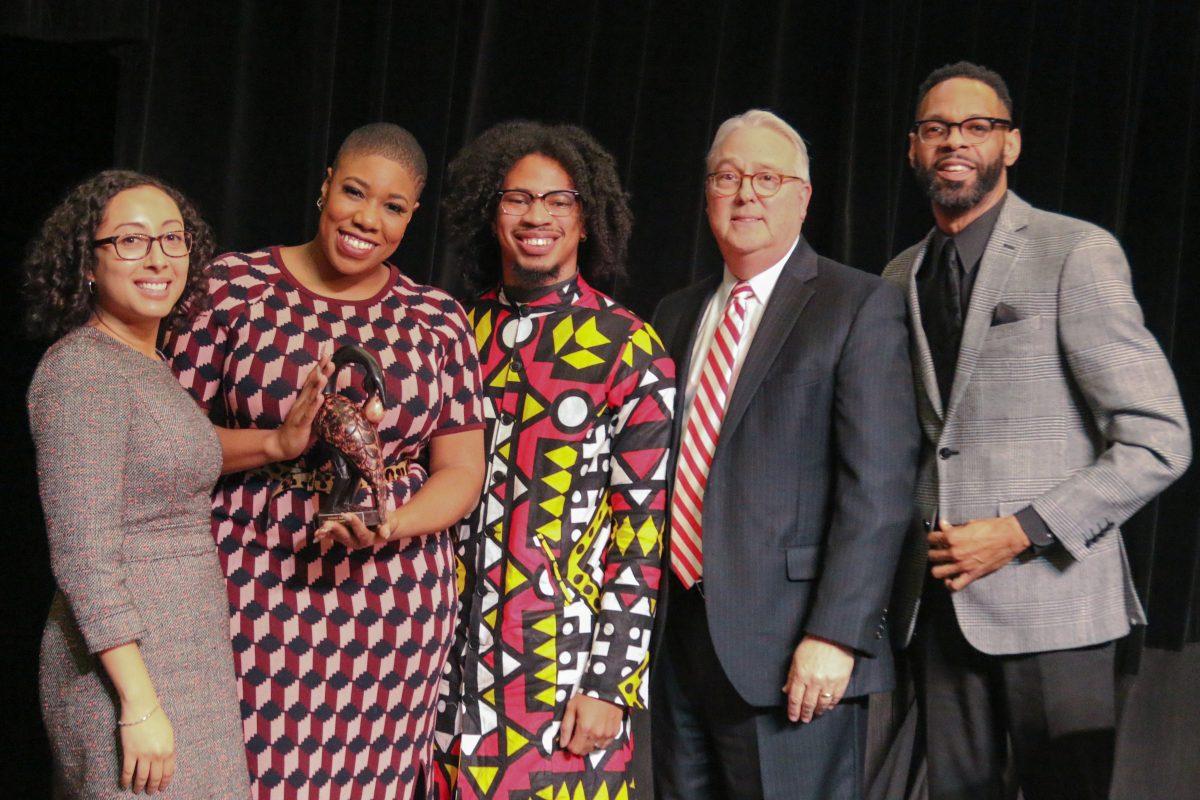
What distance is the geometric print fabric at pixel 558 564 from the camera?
212cm

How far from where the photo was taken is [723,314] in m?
2.33

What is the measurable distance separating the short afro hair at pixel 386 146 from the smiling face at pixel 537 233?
215 millimetres

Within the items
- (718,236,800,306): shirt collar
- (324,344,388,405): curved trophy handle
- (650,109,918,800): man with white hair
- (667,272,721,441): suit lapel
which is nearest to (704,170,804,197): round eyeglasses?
(650,109,918,800): man with white hair

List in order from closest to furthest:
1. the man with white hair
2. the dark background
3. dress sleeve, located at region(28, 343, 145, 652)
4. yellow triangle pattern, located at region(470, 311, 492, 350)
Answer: dress sleeve, located at region(28, 343, 145, 652) → the man with white hair → yellow triangle pattern, located at region(470, 311, 492, 350) → the dark background

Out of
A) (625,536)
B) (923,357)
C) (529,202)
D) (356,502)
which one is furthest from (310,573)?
(923,357)

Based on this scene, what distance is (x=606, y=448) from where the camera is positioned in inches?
86.1

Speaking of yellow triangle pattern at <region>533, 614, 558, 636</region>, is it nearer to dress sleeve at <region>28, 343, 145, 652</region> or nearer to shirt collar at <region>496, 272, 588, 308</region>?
shirt collar at <region>496, 272, 588, 308</region>

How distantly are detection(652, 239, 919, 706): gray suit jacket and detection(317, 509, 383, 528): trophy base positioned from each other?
24.4 inches

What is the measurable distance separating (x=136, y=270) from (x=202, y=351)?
0.21 m

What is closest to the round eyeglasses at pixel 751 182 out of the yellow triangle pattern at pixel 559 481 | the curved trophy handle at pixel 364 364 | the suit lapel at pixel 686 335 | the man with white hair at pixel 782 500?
the man with white hair at pixel 782 500

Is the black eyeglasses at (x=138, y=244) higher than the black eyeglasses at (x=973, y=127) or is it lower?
lower

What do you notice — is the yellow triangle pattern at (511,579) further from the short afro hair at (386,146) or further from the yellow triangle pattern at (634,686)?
the short afro hair at (386,146)

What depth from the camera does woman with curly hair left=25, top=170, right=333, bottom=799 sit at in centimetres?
168

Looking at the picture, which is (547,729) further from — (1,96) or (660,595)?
(1,96)
